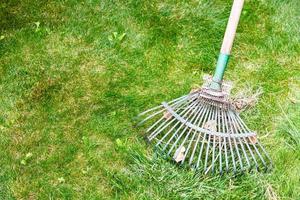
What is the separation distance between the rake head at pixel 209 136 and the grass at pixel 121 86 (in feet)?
0.31

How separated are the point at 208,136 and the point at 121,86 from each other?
3.01ft

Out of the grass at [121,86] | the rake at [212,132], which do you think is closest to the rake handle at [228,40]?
the rake at [212,132]

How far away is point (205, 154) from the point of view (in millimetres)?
3678

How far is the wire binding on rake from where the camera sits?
3.55m

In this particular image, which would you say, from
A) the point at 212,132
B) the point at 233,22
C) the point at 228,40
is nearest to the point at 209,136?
the point at 212,132

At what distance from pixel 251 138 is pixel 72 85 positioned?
146 centimetres

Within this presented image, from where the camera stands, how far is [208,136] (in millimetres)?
3652

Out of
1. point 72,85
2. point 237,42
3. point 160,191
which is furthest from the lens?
point 237,42

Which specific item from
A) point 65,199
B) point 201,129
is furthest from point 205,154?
point 65,199

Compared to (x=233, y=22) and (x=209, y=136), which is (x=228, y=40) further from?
(x=209, y=136)

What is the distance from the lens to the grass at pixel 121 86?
3588mm

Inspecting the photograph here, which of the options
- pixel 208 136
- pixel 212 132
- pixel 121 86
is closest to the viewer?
pixel 212 132

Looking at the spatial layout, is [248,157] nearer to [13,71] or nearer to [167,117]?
[167,117]

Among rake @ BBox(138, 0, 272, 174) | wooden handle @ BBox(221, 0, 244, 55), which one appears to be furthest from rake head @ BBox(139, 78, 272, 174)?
wooden handle @ BBox(221, 0, 244, 55)
